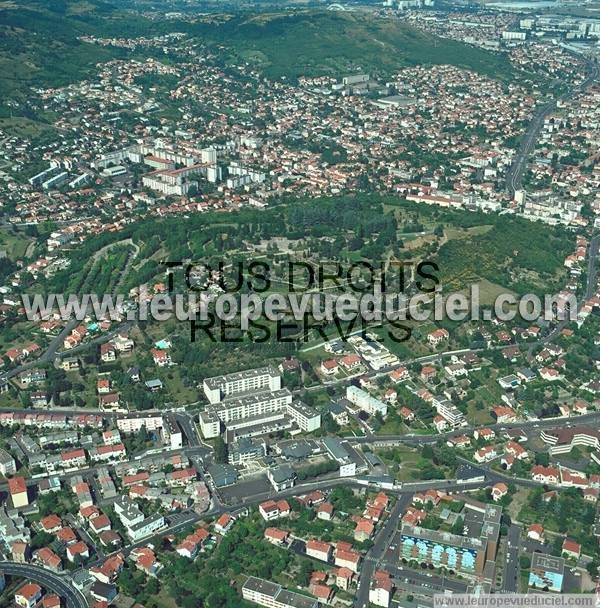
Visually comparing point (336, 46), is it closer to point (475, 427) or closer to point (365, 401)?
point (365, 401)

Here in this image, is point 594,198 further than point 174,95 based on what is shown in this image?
No

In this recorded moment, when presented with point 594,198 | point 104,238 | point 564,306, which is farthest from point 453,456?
point 594,198

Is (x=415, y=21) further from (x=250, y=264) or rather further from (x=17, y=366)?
(x=17, y=366)

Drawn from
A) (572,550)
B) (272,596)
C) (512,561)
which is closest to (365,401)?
(512,561)

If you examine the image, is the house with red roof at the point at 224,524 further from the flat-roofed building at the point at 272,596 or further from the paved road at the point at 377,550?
the paved road at the point at 377,550

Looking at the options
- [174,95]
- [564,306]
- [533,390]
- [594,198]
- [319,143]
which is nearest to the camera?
[533,390]

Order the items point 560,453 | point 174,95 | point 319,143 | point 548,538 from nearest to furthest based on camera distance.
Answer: point 548,538 < point 560,453 < point 319,143 < point 174,95

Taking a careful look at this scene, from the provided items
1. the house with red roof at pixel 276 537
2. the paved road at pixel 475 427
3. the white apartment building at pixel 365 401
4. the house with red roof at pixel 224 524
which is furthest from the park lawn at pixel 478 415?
the house with red roof at pixel 224 524

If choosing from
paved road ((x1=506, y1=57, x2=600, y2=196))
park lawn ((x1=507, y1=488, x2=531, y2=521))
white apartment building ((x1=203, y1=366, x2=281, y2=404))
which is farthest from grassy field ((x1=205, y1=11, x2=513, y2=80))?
park lawn ((x1=507, y1=488, x2=531, y2=521))

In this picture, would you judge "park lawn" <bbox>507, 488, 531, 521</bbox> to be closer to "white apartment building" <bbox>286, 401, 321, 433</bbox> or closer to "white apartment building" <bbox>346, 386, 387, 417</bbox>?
"white apartment building" <bbox>346, 386, 387, 417</bbox>
